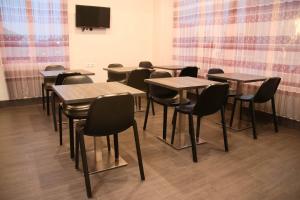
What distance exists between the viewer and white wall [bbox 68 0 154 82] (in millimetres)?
5254

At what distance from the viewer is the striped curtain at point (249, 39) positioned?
141 inches

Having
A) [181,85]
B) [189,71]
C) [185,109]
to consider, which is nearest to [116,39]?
[189,71]

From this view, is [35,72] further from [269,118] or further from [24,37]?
[269,118]

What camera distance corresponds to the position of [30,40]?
4645 mm

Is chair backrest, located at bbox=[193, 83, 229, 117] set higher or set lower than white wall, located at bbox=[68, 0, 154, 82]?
lower

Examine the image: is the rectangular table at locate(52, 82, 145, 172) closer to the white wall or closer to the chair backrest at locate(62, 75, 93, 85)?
the chair backrest at locate(62, 75, 93, 85)

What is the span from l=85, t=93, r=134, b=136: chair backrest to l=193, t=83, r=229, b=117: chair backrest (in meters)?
0.83

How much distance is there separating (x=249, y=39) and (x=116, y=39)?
2.96 m

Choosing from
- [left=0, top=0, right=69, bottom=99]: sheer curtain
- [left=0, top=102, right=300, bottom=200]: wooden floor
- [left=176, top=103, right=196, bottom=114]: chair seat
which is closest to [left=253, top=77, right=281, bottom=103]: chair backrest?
[left=0, top=102, right=300, bottom=200]: wooden floor

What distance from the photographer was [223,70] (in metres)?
4.56

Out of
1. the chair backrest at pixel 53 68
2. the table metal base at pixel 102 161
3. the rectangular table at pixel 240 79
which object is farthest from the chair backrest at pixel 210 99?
the chair backrest at pixel 53 68

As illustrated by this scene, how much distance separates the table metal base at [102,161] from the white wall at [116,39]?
2996 mm

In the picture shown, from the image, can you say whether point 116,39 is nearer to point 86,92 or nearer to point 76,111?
point 76,111

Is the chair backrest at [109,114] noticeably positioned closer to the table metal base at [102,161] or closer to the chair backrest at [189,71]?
the table metal base at [102,161]
